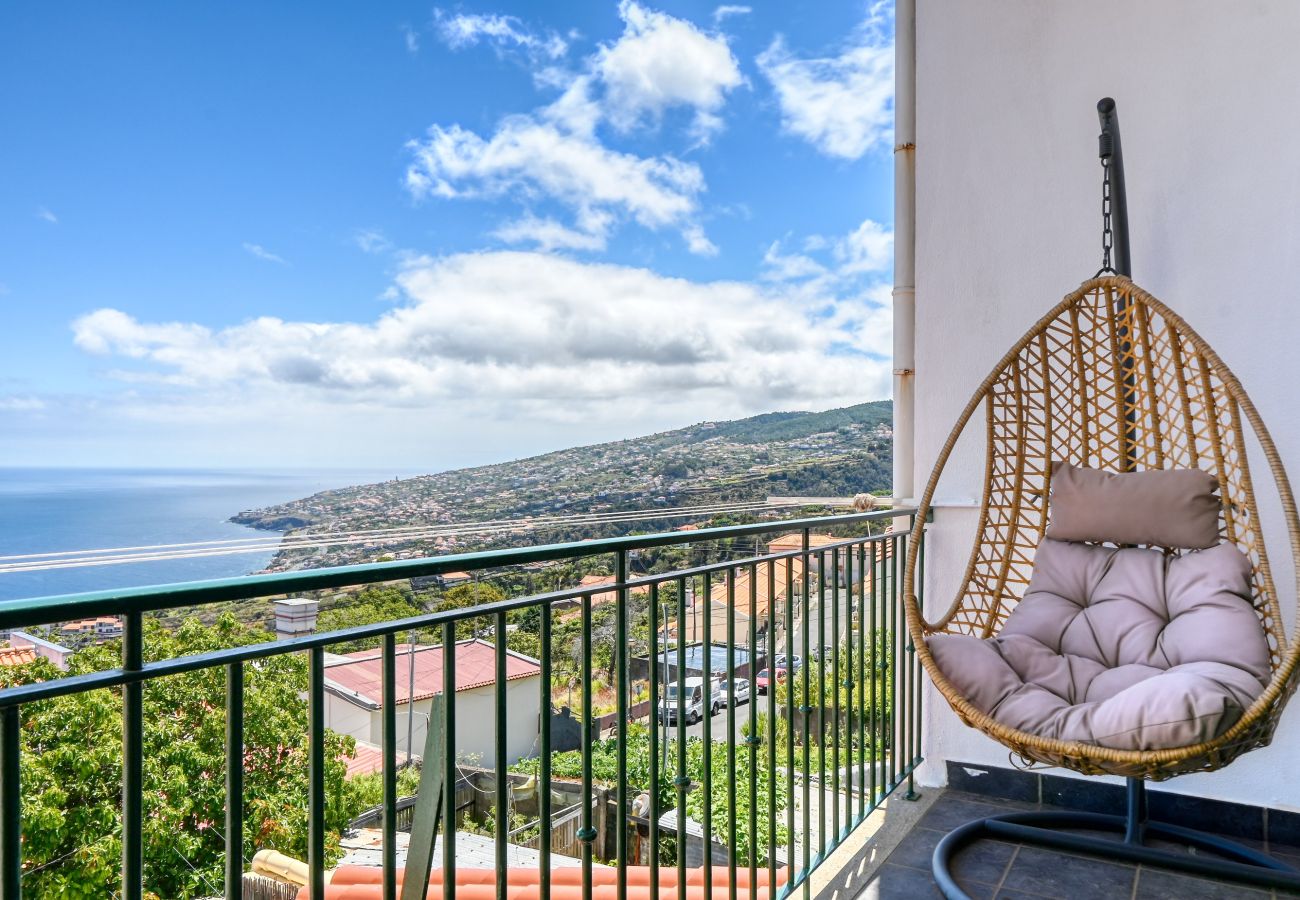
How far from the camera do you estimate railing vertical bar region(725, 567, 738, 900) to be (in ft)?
5.52

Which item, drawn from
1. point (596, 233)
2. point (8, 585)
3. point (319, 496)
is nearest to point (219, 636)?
point (319, 496)

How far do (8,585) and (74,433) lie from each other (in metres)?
16.4

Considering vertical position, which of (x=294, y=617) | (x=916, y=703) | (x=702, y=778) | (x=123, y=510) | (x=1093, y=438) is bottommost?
(x=123, y=510)

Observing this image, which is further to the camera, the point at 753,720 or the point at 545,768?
the point at 753,720

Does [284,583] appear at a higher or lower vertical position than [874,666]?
higher

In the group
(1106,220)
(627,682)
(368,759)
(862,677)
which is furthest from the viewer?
(368,759)

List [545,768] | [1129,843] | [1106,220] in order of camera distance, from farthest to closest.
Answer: [1106,220], [1129,843], [545,768]

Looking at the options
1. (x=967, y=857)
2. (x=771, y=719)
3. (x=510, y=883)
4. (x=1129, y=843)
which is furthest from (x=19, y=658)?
(x=510, y=883)

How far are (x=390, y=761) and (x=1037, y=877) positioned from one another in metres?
1.83

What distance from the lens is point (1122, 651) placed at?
2.04 m

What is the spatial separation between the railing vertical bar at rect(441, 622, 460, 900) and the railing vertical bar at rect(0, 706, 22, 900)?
43 cm

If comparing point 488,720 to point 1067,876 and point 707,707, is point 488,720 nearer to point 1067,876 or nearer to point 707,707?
point 707,707

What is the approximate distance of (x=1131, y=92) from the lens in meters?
2.49

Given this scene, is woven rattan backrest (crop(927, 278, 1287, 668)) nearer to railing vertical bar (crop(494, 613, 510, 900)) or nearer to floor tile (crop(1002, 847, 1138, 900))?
floor tile (crop(1002, 847, 1138, 900))
